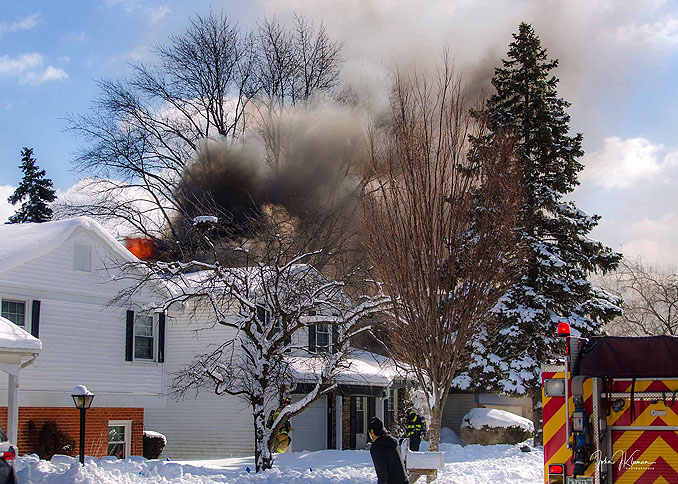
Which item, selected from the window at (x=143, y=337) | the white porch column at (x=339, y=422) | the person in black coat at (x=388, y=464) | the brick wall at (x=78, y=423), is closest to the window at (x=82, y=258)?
the window at (x=143, y=337)

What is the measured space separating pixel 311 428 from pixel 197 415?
3.61 meters

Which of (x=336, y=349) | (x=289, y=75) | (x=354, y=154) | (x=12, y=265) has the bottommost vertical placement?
(x=336, y=349)

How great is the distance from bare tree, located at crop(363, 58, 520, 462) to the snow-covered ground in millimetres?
1853

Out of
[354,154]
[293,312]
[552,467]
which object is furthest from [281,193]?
[552,467]

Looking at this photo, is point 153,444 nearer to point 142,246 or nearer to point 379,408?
point 379,408

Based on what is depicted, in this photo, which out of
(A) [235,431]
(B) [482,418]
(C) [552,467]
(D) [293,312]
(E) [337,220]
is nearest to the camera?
(C) [552,467]

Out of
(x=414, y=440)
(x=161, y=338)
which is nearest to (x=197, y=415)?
(x=161, y=338)

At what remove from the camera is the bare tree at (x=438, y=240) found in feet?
48.2

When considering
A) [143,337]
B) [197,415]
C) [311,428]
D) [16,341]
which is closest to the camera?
[16,341]

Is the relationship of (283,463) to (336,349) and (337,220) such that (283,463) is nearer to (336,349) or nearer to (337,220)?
(336,349)

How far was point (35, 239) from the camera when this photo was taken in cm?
1816

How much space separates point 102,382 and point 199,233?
16.4ft

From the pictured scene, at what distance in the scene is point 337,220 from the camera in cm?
2953
